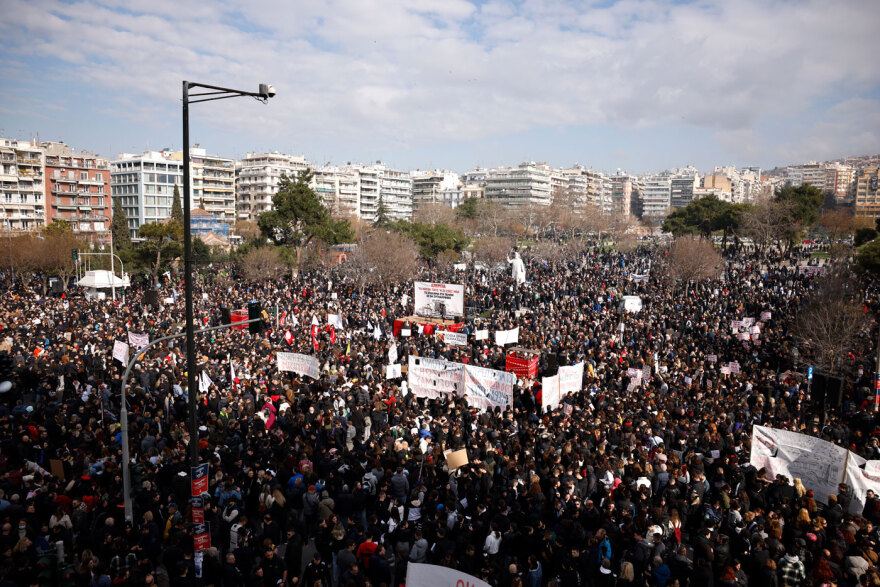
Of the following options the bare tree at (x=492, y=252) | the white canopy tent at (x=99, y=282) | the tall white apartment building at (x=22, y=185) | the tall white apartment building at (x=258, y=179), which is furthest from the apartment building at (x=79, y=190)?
the bare tree at (x=492, y=252)

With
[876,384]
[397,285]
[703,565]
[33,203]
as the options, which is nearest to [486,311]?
[397,285]

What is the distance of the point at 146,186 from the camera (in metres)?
105

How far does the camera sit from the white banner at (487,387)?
15414mm

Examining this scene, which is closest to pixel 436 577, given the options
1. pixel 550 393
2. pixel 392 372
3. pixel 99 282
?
pixel 550 393

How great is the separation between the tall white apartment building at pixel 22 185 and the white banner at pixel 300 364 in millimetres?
75895

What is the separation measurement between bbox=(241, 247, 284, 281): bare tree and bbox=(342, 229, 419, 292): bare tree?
5671mm

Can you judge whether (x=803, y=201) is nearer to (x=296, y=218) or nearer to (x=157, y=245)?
(x=296, y=218)

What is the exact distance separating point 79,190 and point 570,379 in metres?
92.4

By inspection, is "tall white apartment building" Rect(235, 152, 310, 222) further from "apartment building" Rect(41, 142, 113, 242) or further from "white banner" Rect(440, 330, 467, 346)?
"white banner" Rect(440, 330, 467, 346)

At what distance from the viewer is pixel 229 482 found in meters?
10.3

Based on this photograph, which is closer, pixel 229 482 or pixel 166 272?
pixel 229 482

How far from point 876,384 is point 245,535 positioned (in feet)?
54.7

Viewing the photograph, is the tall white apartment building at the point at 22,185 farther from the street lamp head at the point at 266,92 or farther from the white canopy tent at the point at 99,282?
the street lamp head at the point at 266,92

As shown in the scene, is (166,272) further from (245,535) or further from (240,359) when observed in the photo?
(245,535)
